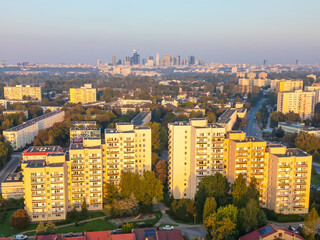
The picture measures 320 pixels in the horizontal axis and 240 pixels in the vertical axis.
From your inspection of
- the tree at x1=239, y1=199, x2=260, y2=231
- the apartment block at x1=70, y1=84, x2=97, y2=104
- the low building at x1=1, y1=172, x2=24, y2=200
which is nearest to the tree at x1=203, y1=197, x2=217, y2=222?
the tree at x1=239, y1=199, x2=260, y2=231

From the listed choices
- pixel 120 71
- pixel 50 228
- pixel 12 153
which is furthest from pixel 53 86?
pixel 120 71

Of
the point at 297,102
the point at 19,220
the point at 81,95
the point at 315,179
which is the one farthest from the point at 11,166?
the point at 297,102

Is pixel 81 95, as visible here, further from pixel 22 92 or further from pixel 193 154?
pixel 193 154

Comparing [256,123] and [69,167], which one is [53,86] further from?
[69,167]

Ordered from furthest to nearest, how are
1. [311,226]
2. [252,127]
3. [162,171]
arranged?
[252,127]
[162,171]
[311,226]

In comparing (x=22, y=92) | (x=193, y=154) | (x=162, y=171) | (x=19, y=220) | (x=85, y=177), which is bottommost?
(x=19, y=220)

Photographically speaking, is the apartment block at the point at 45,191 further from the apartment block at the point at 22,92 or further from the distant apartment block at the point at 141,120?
the apartment block at the point at 22,92
